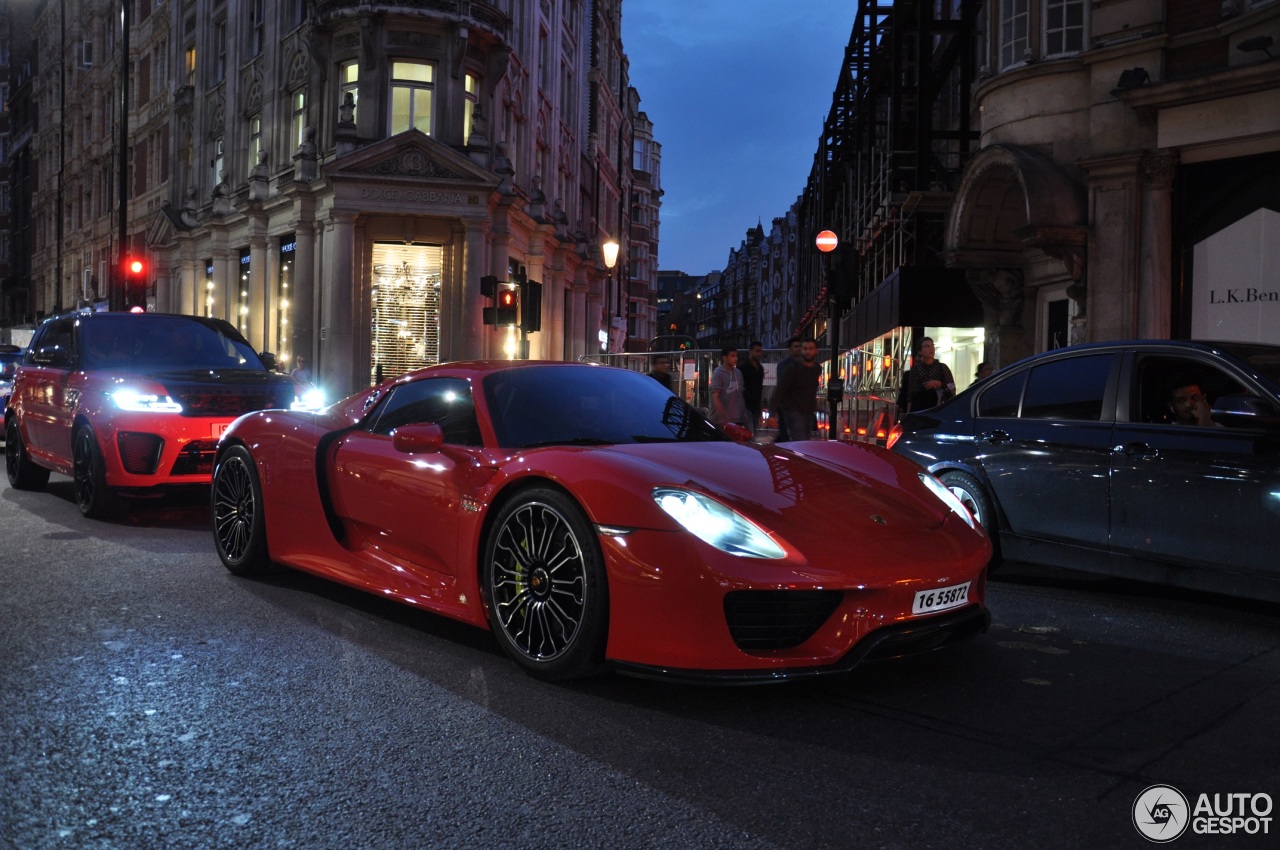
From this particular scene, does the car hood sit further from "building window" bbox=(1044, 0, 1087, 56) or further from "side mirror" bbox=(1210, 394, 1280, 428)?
"building window" bbox=(1044, 0, 1087, 56)

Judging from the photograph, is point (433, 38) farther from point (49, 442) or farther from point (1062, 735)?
point (1062, 735)

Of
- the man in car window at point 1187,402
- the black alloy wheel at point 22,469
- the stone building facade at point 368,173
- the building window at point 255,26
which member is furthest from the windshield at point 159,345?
the building window at point 255,26

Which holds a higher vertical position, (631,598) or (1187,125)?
(1187,125)

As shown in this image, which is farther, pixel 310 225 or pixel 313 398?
pixel 310 225

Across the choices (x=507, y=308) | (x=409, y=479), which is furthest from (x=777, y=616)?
(x=507, y=308)

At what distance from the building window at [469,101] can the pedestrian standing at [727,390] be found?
18.3 meters

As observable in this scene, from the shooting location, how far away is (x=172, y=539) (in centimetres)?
772

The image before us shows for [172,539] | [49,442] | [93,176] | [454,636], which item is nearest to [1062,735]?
[454,636]

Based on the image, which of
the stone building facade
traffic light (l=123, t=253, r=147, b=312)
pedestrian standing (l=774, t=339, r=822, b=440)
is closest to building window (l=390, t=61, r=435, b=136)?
the stone building facade

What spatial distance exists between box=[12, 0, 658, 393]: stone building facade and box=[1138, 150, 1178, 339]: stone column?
1656 centimetres

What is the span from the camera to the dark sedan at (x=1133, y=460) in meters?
5.26

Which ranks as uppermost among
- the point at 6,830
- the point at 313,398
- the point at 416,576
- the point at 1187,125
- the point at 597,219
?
the point at 597,219

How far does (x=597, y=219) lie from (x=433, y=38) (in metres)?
20.6

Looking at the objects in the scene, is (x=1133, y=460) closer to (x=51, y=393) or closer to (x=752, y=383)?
(x=51, y=393)
